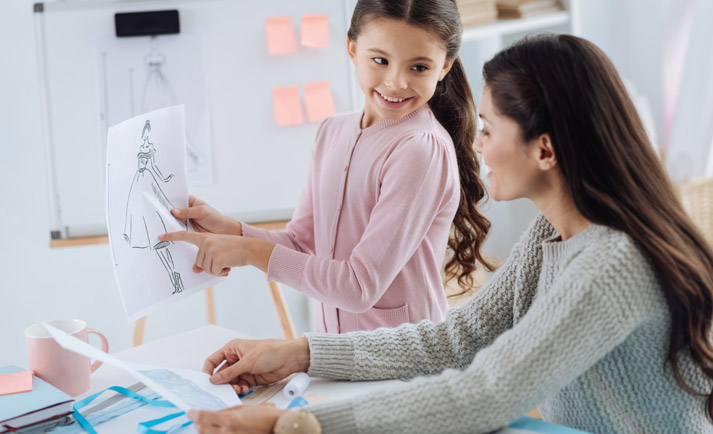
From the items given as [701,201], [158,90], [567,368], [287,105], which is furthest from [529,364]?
[701,201]

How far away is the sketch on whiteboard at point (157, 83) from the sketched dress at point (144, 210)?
0.95 meters

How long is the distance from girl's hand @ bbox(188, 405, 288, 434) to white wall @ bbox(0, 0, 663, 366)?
203cm

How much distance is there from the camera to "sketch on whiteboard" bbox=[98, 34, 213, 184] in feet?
7.05

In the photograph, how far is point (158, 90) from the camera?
217cm

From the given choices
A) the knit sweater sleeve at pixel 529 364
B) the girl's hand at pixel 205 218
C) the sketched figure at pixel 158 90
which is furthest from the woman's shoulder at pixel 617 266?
the sketched figure at pixel 158 90

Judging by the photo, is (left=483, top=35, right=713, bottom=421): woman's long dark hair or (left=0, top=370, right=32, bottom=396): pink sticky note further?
(left=0, top=370, right=32, bottom=396): pink sticky note

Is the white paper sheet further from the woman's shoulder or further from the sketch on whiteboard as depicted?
the sketch on whiteboard

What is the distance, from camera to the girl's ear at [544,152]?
963 mm

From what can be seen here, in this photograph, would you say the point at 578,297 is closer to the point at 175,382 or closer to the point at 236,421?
the point at 236,421

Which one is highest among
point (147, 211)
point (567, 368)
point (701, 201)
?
point (147, 211)

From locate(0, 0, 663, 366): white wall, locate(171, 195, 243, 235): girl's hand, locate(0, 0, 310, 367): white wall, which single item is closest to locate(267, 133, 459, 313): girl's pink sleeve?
locate(171, 195, 243, 235): girl's hand

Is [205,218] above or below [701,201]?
above

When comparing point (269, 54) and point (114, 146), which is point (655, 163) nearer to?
point (114, 146)

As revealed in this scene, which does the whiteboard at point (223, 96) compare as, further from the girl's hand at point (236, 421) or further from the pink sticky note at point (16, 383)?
the girl's hand at point (236, 421)
